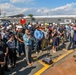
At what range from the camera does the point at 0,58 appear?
25.8 feet

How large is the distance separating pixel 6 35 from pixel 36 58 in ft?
6.86

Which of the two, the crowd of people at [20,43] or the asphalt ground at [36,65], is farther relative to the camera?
the asphalt ground at [36,65]

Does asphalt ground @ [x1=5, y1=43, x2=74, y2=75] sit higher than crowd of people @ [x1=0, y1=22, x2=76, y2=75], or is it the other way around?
crowd of people @ [x1=0, y1=22, x2=76, y2=75]

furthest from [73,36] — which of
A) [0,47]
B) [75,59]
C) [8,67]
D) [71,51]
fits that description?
[0,47]

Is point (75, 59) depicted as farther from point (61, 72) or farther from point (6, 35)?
point (6, 35)

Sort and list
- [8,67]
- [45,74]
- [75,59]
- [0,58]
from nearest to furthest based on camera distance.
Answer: [0,58]
[45,74]
[8,67]
[75,59]

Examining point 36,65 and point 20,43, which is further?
point 20,43

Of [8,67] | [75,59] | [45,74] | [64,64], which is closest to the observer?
[45,74]

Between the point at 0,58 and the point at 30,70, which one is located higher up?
the point at 0,58

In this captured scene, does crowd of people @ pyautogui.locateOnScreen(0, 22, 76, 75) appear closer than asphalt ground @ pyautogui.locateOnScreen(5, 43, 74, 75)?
Yes

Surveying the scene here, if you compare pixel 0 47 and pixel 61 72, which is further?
pixel 61 72

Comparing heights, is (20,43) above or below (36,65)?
above

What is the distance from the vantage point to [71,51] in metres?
13.8

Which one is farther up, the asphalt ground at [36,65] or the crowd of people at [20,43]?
the crowd of people at [20,43]
